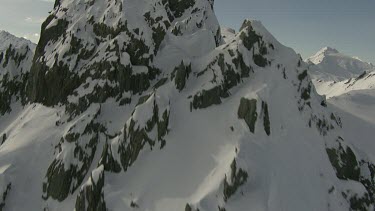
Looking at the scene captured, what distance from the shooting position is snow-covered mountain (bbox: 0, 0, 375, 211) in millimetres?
33844

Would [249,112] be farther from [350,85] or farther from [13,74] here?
[350,85]

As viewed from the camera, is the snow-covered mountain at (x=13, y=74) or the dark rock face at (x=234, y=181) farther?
the snow-covered mountain at (x=13, y=74)

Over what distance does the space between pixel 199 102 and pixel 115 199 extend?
599 inches

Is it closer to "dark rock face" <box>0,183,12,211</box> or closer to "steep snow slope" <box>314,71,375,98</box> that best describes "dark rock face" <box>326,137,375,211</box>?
"dark rock face" <box>0,183,12,211</box>

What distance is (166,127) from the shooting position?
39.1m

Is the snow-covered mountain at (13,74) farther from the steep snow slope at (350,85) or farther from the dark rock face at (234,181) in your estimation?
the steep snow slope at (350,85)

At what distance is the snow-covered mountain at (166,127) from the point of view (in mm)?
33844

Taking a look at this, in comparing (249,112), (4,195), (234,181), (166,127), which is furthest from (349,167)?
(4,195)

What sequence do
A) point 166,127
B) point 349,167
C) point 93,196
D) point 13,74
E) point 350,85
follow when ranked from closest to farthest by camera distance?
point 93,196
point 349,167
point 166,127
point 13,74
point 350,85

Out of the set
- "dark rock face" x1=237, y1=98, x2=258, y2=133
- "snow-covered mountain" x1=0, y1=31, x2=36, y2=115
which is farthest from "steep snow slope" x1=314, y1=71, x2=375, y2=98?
"snow-covered mountain" x1=0, y1=31, x2=36, y2=115

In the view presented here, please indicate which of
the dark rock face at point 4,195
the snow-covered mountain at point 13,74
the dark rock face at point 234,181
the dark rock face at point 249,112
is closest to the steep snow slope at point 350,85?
the dark rock face at point 249,112

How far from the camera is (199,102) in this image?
41.2 metres

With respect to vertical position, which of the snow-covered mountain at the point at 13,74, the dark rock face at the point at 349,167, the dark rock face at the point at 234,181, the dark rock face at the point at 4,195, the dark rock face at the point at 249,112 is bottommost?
the dark rock face at the point at 349,167

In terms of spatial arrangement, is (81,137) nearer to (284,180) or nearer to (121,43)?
(121,43)
